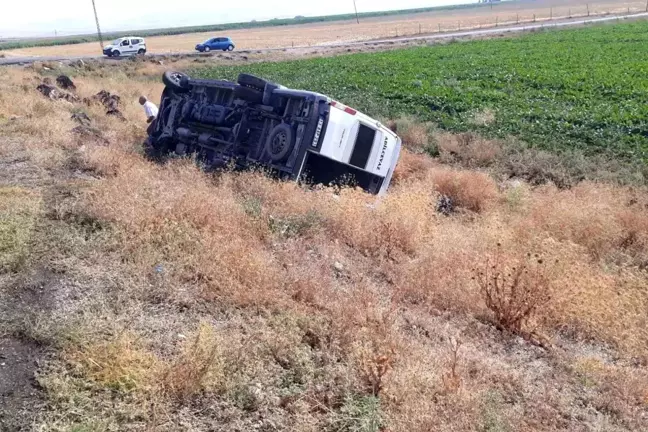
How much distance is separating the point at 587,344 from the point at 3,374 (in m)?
5.10

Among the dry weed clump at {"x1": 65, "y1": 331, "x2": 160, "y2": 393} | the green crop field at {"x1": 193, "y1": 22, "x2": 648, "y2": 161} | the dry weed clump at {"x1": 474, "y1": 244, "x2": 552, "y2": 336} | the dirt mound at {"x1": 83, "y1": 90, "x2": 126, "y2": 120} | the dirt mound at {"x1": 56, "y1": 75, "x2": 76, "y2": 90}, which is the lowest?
the green crop field at {"x1": 193, "y1": 22, "x2": 648, "y2": 161}

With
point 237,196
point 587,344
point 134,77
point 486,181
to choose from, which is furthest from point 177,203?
point 134,77

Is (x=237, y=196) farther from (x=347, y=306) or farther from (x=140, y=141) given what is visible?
(x=140, y=141)

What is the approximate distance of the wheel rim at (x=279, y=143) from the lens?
31.7 feet

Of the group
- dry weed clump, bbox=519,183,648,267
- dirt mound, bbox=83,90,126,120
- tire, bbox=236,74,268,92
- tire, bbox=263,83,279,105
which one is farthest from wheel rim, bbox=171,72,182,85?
dry weed clump, bbox=519,183,648,267

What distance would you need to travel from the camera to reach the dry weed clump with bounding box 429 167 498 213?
10812 millimetres

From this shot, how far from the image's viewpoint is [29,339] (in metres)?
4.61

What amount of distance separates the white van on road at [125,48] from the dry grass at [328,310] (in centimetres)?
3515

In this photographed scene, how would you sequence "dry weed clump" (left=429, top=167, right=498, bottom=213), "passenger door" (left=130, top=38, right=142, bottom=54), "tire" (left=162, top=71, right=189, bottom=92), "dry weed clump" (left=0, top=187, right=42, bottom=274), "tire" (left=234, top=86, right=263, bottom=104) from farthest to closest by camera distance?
"passenger door" (left=130, top=38, right=142, bottom=54)
"tire" (left=162, top=71, right=189, bottom=92)
"dry weed clump" (left=429, top=167, right=498, bottom=213)
"tire" (left=234, top=86, right=263, bottom=104)
"dry weed clump" (left=0, top=187, right=42, bottom=274)

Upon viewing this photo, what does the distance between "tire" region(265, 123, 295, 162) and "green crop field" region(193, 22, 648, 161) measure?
7.00m

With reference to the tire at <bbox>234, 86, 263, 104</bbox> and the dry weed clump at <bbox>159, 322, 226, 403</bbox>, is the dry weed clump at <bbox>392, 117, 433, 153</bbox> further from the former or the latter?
the dry weed clump at <bbox>159, 322, 226, 403</bbox>

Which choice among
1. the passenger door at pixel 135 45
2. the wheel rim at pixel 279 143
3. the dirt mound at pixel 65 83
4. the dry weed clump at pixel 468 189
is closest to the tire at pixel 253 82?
the wheel rim at pixel 279 143

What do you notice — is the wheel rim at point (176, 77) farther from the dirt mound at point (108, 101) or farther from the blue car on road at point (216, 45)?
the blue car on road at point (216, 45)

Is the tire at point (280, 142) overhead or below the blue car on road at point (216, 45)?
overhead
